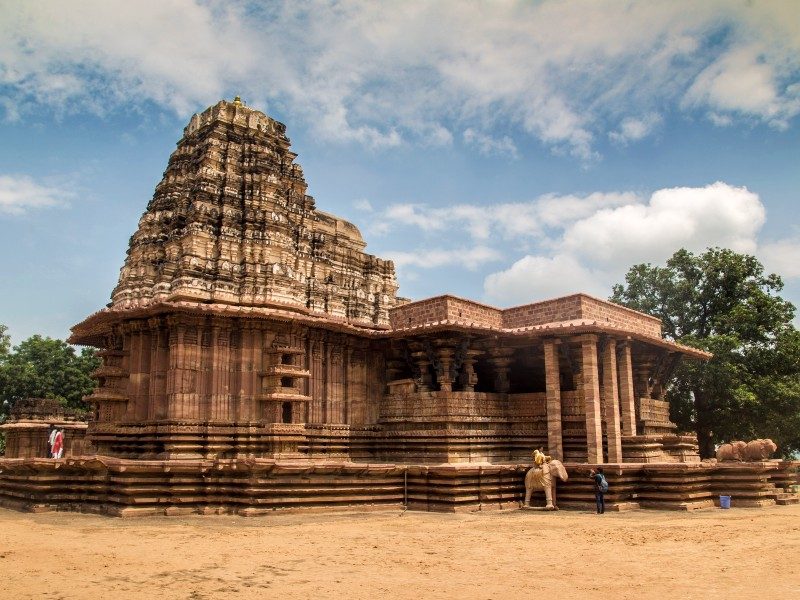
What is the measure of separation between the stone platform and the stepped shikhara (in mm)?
5765

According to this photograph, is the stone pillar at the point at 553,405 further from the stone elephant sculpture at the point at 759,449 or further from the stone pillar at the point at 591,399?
the stone elephant sculpture at the point at 759,449

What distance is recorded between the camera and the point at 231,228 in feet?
71.7

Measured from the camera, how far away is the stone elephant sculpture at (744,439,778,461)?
66.1ft

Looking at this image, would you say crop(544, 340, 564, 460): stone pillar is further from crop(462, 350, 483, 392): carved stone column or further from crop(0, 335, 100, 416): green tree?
crop(0, 335, 100, 416): green tree

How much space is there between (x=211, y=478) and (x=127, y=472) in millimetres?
1858

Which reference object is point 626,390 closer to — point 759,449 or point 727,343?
point 759,449

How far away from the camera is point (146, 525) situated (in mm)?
13875

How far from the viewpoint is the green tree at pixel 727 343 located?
30.2 m

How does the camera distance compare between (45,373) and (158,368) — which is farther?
(45,373)

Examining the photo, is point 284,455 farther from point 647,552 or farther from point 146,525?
point 647,552

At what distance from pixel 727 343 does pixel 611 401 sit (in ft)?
45.3

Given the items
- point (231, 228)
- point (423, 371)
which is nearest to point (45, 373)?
point (231, 228)

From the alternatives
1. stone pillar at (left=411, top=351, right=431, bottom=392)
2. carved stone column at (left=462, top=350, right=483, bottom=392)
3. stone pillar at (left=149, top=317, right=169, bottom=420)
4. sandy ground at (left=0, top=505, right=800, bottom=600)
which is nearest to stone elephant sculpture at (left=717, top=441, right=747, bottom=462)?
sandy ground at (left=0, top=505, right=800, bottom=600)

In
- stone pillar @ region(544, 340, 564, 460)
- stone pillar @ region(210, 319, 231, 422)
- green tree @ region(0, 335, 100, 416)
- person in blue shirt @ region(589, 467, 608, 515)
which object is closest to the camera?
person in blue shirt @ region(589, 467, 608, 515)
